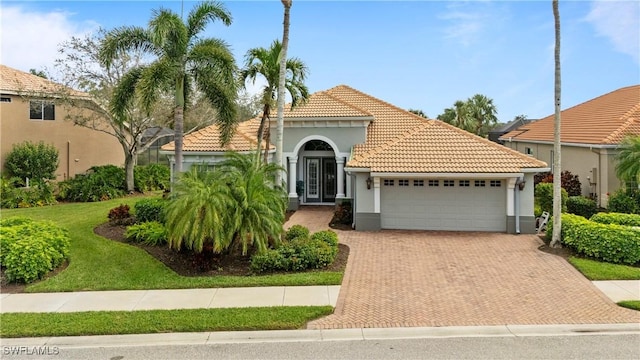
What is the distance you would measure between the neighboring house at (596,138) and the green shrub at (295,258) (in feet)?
48.1

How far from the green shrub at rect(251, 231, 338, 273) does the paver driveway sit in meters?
0.75

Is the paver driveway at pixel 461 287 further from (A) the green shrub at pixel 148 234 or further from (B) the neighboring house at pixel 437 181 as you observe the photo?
(A) the green shrub at pixel 148 234

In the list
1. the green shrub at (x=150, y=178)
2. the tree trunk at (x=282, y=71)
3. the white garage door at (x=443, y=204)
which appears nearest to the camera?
the tree trunk at (x=282, y=71)

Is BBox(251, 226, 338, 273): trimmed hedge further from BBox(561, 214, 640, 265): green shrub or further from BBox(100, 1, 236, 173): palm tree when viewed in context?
BBox(561, 214, 640, 265): green shrub

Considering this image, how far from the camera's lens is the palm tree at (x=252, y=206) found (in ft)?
39.3

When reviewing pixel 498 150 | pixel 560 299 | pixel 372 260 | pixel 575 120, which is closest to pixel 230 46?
pixel 372 260

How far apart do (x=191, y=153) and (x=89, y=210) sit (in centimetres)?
602

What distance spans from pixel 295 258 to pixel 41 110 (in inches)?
867

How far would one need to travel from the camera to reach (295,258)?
12070 mm

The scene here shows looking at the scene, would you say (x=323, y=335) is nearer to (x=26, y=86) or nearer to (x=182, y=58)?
(x=182, y=58)

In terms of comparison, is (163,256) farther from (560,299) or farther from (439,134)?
(439,134)

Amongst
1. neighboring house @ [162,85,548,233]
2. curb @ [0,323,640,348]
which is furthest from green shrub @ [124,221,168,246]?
curb @ [0,323,640,348]

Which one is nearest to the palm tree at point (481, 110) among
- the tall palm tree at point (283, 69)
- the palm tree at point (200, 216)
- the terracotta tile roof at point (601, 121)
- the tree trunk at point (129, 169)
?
the terracotta tile roof at point (601, 121)

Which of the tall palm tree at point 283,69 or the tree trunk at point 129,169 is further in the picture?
the tree trunk at point 129,169
